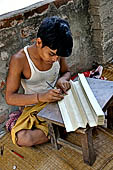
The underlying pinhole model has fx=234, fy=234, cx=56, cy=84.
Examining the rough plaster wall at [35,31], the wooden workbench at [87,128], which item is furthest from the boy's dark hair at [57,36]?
the rough plaster wall at [35,31]

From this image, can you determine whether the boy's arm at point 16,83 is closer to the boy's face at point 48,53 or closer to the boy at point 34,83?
the boy at point 34,83

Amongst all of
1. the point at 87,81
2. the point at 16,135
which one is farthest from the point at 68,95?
the point at 16,135

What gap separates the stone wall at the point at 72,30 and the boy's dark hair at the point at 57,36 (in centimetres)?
55

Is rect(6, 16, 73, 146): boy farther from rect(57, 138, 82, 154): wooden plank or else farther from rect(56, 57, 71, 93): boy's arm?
rect(57, 138, 82, 154): wooden plank

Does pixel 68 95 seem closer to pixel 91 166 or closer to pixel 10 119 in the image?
pixel 91 166

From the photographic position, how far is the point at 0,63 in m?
2.05

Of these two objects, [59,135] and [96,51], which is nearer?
[59,135]

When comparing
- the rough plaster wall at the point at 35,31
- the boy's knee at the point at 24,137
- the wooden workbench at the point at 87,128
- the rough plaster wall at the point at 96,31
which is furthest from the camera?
the rough plaster wall at the point at 96,31

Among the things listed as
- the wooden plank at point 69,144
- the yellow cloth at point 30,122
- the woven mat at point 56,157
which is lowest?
the woven mat at point 56,157

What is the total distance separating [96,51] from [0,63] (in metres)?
1.40

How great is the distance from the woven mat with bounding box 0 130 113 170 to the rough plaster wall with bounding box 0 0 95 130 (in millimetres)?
432

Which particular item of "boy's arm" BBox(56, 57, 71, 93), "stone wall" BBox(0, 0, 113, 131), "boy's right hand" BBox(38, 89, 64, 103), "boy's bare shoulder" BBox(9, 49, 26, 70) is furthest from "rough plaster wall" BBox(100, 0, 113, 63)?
"boy's right hand" BBox(38, 89, 64, 103)

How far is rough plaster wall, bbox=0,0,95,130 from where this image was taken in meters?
2.05

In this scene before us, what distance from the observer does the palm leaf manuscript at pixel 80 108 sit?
4.81 ft
